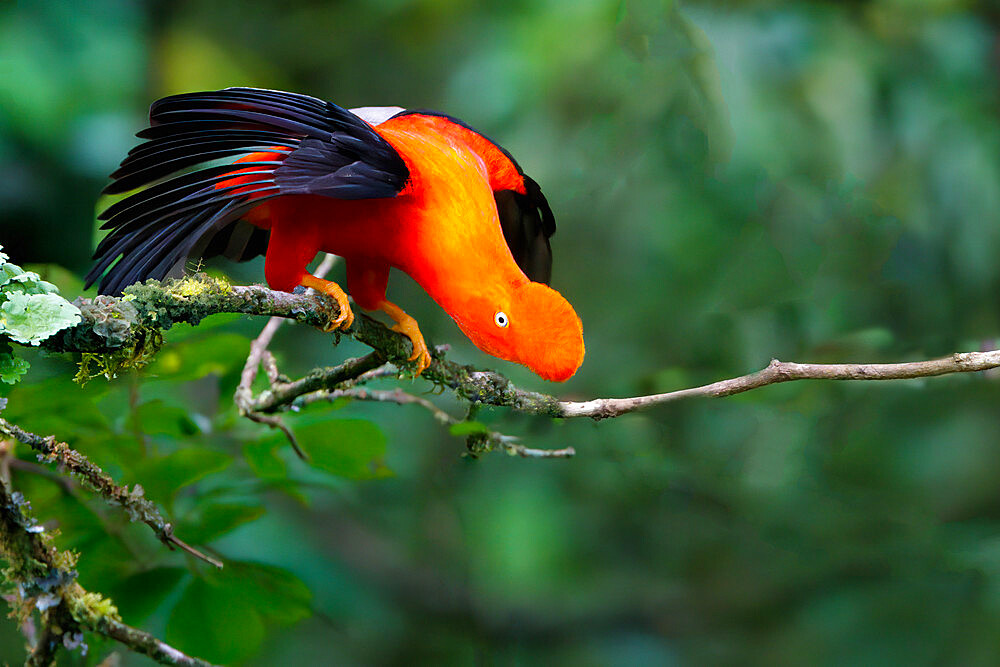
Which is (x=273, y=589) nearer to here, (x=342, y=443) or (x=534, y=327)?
(x=342, y=443)

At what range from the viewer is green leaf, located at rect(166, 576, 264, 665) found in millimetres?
864

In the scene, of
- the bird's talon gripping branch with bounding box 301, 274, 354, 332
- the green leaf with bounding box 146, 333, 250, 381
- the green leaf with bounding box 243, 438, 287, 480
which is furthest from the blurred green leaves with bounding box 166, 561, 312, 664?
the bird's talon gripping branch with bounding box 301, 274, 354, 332

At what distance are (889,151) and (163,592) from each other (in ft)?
4.36

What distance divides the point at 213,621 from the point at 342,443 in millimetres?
238

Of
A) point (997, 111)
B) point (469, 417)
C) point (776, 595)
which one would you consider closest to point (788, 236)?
point (997, 111)

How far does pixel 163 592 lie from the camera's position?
2.81 ft

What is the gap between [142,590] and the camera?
85 cm

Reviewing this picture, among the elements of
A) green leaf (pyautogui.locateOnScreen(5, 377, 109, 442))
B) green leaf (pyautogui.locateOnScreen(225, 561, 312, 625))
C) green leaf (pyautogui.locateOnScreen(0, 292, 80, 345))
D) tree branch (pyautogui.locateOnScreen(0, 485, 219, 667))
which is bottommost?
tree branch (pyautogui.locateOnScreen(0, 485, 219, 667))

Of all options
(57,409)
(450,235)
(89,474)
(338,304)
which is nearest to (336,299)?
(338,304)

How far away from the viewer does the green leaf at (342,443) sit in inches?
32.8

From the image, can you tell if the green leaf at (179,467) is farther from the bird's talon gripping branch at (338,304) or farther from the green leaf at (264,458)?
the bird's talon gripping branch at (338,304)

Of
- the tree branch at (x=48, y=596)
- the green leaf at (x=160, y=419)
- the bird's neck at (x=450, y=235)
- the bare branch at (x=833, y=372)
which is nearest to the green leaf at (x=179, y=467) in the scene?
the green leaf at (x=160, y=419)

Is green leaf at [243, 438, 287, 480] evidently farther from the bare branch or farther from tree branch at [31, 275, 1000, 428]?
the bare branch

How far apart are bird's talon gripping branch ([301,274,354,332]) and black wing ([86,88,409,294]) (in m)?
0.09
